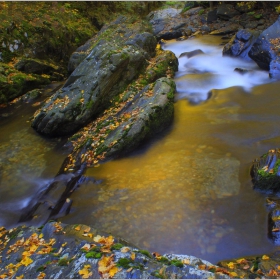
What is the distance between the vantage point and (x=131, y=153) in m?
7.75

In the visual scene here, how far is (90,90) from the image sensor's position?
9555 mm

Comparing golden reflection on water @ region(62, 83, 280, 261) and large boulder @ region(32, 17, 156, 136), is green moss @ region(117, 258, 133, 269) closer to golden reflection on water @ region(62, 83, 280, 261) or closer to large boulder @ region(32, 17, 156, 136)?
golden reflection on water @ region(62, 83, 280, 261)

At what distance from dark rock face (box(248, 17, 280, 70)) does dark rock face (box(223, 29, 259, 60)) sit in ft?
3.57

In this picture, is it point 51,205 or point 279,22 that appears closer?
point 51,205

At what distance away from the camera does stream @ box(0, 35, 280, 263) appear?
16.5 feet

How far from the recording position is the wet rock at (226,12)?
19984mm

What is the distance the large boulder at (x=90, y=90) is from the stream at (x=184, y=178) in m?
0.64

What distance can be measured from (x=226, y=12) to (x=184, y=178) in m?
17.9

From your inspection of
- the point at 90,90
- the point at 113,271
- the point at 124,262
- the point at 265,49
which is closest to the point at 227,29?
the point at 265,49

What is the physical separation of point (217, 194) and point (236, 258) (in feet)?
5.01

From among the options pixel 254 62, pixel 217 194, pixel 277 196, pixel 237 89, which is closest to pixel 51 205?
pixel 217 194

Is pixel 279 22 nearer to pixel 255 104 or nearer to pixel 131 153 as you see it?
pixel 255 104

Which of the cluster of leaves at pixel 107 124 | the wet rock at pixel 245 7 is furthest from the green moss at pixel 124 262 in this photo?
the wet rock at pixel 245 7

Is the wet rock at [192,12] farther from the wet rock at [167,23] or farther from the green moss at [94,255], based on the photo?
the green moss at [94,255]
